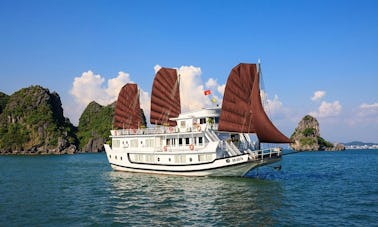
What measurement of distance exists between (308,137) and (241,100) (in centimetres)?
12755

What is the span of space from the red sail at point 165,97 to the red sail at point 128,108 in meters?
4.65

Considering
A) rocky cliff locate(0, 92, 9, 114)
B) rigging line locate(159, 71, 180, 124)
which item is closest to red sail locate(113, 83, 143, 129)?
rigging line locate(159, 71, 180, 124)

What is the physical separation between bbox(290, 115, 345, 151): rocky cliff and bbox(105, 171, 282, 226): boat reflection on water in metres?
125

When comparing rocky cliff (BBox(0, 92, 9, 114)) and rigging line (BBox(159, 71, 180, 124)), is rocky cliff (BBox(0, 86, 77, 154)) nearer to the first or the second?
rocky cliff (BBox(0, 92, 9, 114))

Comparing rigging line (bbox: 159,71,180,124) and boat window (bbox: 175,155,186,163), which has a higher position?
rigging line (bbox: 159,71,180,124)

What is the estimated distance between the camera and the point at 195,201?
19.7 metres

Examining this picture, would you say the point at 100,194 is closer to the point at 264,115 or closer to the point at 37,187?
the point at 37,187

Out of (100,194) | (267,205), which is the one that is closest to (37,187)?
(100,194)

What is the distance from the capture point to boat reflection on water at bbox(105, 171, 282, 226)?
15758 millimetres

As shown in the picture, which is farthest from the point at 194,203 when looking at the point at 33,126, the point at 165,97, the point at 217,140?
the point at 33,126

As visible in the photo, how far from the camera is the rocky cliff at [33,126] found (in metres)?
131

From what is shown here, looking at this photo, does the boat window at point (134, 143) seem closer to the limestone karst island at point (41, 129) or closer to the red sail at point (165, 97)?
the red sail at point (165, 97)

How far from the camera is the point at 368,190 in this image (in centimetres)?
2441

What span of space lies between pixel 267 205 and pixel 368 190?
413 inches
